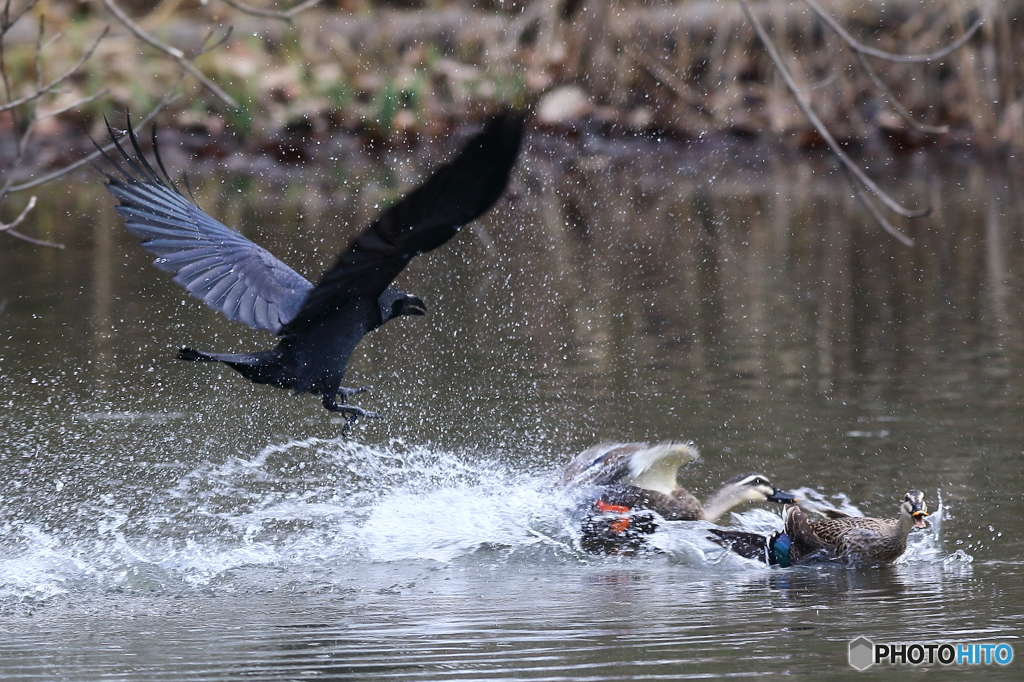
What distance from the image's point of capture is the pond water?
169 inches

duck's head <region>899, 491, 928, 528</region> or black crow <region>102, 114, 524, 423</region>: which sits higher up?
black crow <region>102, 114, 524, 423</region>

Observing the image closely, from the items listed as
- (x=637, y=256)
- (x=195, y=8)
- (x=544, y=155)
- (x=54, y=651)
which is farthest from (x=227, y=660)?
(x=195, y=8)

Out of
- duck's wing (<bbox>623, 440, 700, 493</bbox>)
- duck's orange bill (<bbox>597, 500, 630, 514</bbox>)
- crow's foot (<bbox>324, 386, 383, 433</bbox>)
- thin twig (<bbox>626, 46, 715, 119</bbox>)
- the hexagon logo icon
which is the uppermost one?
thin twig (<bbox>626, 46, 715, 119</bbox>)

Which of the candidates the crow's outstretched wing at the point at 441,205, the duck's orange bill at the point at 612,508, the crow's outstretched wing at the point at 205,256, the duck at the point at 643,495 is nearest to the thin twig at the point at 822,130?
the crow's outstretched wing at the point at 441,205

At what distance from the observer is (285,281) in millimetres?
5809

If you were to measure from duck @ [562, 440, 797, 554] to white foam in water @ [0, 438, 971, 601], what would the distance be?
101 mm

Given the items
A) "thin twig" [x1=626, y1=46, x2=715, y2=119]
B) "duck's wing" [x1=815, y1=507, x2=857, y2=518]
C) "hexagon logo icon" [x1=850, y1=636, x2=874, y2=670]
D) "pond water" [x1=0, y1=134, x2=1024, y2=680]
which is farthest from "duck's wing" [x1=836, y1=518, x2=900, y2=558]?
"thin twig" [x1=626, y1=46, x2=715, y2=119]

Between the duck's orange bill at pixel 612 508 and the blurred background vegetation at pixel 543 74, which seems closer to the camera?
the duck's orange bill at pixel 612 508

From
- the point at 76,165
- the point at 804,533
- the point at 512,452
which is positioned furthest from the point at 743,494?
the point at 76,165

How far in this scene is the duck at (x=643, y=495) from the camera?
217 inches

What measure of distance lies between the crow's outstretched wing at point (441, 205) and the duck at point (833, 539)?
1653 millimetres

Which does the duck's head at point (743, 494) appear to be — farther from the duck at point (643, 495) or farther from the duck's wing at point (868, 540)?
the duck's wing at point (868, 540)

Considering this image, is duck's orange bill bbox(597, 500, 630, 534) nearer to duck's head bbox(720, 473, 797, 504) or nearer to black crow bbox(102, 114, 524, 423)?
duck's head bbox(720, 473, 797, 504)

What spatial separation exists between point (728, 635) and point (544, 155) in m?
12.9
